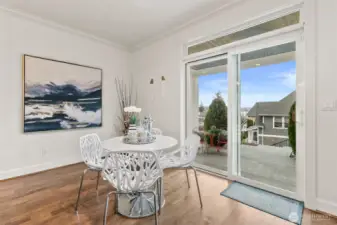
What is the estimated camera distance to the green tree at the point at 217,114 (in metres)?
2.97

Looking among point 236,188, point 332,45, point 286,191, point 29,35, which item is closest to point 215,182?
point 236,188

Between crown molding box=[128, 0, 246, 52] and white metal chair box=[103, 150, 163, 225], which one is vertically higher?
crown molding box=[128, 0, 246, 52]

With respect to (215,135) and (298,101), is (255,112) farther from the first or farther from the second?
(215,135)

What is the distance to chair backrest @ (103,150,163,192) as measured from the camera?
4.73ft

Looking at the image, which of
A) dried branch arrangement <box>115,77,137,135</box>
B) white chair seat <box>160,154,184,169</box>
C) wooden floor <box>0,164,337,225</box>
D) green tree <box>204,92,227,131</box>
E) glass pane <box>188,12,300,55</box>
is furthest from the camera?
dried branch arrangement <box>115,77,137,135</box>

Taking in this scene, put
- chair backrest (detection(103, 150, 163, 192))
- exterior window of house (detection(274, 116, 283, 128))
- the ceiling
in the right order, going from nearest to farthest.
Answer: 1. chair backrest (detection(103, 150, 163, 192))
2. exterior window of house (detection(274, 116, 283, 128))
3. the ceiling

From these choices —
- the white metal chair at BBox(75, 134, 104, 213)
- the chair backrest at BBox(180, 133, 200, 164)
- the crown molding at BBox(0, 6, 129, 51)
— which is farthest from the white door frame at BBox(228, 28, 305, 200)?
the crown molding at BBox(0, 6, 129, 51)

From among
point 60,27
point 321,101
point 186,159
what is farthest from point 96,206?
point 60,27

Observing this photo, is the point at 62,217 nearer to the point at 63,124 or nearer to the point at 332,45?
the point at 63,124

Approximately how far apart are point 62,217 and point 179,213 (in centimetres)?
116

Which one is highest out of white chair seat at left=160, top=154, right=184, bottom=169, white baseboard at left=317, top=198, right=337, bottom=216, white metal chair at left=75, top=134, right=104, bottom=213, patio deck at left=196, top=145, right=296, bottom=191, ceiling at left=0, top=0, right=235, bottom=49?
ceiling at left=0, top=0, right=235, bottom=49

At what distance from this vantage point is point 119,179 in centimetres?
147

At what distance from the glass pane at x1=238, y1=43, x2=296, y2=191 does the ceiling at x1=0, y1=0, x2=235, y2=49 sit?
103cm

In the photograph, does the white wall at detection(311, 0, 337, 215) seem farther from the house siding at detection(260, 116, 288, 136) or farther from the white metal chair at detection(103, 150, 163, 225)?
the white metal chair at detection(103, 150, 163, 225)
